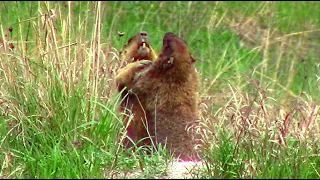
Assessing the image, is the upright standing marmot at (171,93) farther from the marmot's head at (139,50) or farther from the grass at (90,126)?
the marmot's head at (139,50)

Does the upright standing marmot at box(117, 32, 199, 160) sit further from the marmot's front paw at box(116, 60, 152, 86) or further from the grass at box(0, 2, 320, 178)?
the grass at box(0, 2, 320, 178)

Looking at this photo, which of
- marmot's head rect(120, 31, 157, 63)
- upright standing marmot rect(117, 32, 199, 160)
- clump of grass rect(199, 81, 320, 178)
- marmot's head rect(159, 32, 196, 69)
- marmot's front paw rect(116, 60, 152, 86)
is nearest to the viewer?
clump of grass rect(199, 81, 320, 178)

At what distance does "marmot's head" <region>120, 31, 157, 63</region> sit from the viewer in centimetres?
691

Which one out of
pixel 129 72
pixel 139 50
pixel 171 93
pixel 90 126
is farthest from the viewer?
pixel 139 50

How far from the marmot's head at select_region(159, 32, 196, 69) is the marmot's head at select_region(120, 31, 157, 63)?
2.19ft

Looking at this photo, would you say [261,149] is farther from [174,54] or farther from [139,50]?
[139,50]

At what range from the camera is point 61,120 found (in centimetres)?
584

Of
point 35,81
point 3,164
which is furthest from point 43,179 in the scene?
point 35,81

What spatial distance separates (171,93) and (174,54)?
0.28m

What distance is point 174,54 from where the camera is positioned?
6176 mm

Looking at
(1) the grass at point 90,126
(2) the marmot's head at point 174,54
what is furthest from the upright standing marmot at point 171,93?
(1) the grass at point 90,126

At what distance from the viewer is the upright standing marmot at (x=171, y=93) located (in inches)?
238

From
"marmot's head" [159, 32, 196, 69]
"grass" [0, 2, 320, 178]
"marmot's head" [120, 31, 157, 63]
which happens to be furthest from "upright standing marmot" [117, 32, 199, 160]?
"marmot's head" [120, 31, 157, 63]

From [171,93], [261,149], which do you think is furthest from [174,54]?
[261,149]
